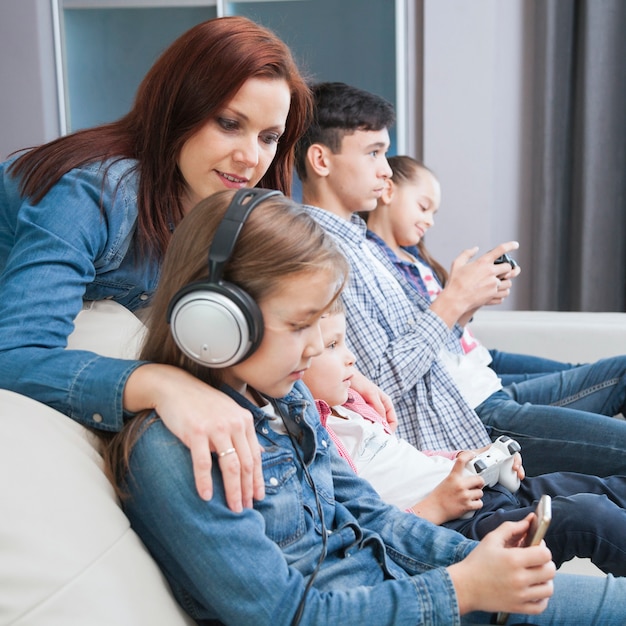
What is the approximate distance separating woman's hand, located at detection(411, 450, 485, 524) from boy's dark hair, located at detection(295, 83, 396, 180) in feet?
2.93

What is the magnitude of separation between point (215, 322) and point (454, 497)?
540 mm

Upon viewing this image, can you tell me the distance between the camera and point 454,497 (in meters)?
1.12

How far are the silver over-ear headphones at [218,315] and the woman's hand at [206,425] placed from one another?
0.05m

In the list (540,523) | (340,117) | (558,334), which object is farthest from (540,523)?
(558,334)

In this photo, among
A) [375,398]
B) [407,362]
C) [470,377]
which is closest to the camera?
[375,398]

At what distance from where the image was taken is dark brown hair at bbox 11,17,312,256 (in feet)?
3.66

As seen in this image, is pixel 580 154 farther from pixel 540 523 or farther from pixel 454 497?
pixel 540 523

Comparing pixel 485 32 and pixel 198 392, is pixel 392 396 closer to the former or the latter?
pixel 198 392

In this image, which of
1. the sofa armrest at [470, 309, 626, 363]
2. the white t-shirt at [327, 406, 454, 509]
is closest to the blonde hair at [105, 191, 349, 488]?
the white t-shirt at [327, 406, 454, 509]

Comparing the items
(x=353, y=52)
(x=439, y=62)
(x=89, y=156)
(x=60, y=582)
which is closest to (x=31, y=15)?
(x=353, y=52)

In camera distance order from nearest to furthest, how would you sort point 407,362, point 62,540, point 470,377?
point 62,540 < point 407,362 < point 470,377

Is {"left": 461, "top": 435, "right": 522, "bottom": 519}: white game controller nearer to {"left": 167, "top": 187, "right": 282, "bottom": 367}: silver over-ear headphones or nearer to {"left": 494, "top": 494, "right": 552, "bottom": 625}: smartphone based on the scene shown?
{"left": 494, "top": 494, "right": 552, "bottom": 625}: smartphone

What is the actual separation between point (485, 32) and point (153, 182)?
2.31 meters

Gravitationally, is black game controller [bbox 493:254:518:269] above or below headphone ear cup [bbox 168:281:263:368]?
below
